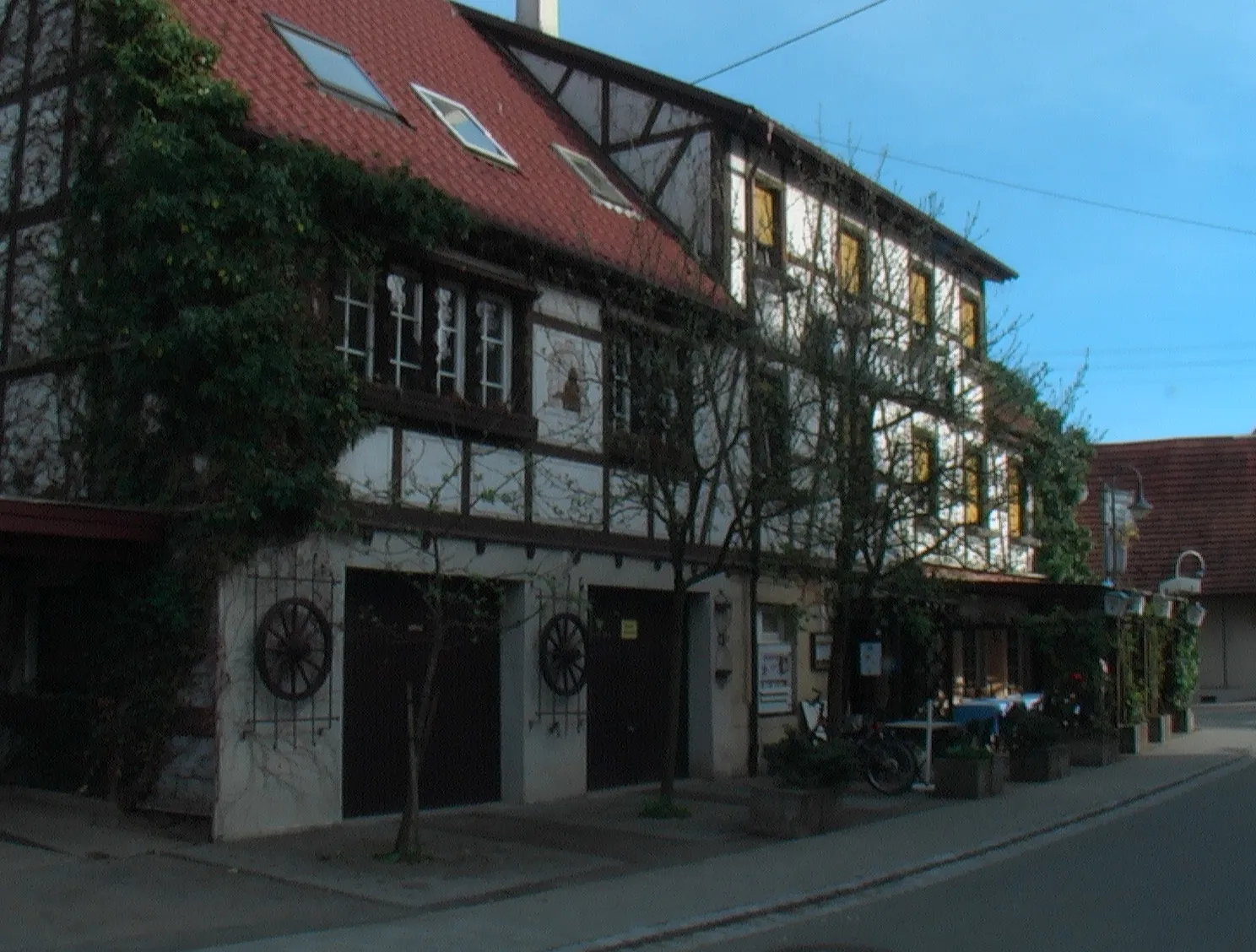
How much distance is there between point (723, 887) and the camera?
11266 millimetres

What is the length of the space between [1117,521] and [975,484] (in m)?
16.8

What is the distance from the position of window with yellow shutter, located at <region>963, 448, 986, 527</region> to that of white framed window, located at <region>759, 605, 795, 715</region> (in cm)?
349

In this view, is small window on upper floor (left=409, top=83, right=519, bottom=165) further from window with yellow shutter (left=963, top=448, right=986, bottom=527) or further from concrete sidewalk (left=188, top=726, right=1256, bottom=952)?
concrete sidewalk (left=188, top=726, right=1256, bottom=952)

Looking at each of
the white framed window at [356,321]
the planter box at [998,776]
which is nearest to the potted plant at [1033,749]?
the planter box at [998,776]

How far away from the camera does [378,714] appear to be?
47.5 feet

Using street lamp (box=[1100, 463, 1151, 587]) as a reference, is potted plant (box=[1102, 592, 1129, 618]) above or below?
below

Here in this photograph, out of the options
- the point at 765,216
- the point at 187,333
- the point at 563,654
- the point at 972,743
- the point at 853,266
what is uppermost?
the point at 765,216

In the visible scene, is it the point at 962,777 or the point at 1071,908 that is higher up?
the point at 962,777

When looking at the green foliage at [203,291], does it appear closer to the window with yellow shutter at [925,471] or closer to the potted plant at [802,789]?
the potted plant at [802,789]

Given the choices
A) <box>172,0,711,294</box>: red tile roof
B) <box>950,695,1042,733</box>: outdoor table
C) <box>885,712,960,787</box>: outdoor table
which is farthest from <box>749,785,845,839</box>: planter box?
<box>950,695,1042,733</box>: outdoor table

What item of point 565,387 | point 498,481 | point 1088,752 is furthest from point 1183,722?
point 498,481

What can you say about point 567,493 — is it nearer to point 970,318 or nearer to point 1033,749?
point 1033,749

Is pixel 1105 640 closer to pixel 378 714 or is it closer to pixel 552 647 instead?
pixel 552 647

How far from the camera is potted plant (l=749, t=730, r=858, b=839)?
14039mm
